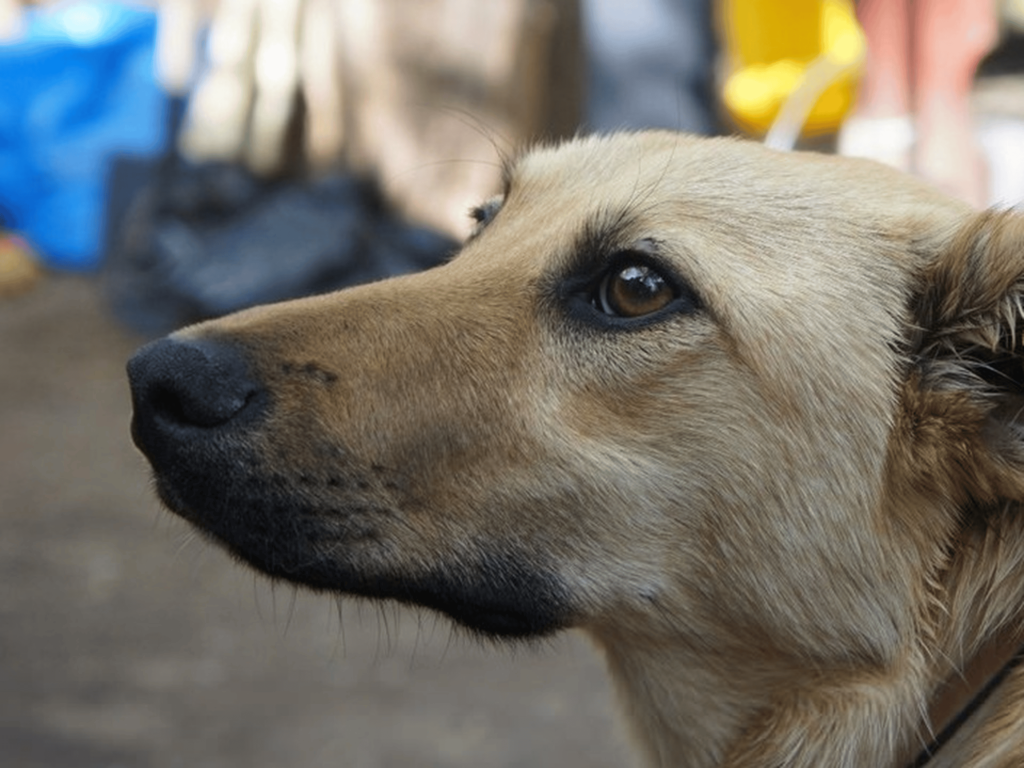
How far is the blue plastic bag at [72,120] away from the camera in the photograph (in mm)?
9641

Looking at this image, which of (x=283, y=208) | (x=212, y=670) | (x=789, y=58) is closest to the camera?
(x=212, y=670)

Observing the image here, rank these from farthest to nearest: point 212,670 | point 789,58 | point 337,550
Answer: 1. point 789,58
2. point 212,670
3. point 337,550

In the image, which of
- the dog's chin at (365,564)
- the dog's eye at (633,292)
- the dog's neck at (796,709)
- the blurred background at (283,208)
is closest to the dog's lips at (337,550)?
the dog's chin at (365,564)

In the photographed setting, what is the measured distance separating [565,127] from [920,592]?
6.77m

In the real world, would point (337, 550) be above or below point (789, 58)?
above

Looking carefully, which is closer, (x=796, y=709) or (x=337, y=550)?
(x=337, y=550)

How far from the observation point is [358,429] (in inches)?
94.9

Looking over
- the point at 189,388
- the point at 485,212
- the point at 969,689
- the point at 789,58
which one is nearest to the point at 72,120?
the point at 789,58

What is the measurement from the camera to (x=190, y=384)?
231 cm

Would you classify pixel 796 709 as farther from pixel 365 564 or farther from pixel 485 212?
pixel 485 212

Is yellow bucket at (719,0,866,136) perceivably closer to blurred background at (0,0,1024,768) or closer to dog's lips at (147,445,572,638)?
blurred background at (0,0,1024,768)

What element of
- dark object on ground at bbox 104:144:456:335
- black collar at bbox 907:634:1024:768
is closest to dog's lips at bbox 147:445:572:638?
black collar at bbox 907:634:1024:768

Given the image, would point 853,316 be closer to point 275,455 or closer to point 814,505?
point 814,505

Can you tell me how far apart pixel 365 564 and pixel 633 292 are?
0.71 meters
